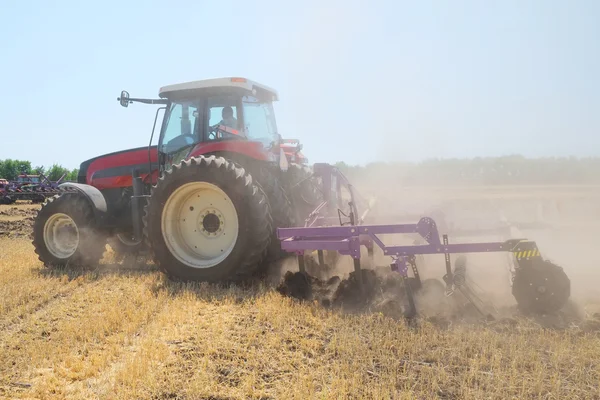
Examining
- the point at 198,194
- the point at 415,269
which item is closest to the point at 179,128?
the point at 198,194

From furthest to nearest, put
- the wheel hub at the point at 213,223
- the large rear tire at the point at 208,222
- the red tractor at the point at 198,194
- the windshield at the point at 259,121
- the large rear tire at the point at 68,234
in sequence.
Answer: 1. the large rear tire at the point at 68,234
2. the windshield at the point at 259,121
3. the wheel hub at the point at 213,223
4. the red tractor at the point at 198,194
5. the large rear tire at the point at 208,222

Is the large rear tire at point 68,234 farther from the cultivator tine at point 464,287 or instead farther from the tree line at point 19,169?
the tree line at point 19,169

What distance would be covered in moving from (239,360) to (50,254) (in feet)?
15.8

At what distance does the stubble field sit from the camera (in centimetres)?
306

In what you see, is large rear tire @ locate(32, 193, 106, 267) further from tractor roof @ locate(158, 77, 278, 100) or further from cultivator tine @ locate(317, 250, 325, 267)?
cultivator tine @ locate(317, 250, 325, 267)

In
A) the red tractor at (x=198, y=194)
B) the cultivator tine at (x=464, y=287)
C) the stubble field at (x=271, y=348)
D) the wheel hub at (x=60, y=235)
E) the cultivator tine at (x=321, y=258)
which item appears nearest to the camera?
the stubble field at (x=271, y=348)

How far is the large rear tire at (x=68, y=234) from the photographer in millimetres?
6887

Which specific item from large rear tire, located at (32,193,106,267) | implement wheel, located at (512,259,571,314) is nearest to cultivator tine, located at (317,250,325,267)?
implement wheel, located at (512,259,571,314)

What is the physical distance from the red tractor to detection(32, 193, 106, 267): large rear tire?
0.6 inches

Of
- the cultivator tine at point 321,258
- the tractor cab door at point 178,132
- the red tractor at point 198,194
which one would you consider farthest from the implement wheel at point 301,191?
the tractor cab door at point 178,132

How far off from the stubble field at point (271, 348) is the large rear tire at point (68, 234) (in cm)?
146

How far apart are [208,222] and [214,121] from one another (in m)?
1.49

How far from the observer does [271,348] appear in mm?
3689

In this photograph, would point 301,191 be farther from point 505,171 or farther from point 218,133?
point 505,171
